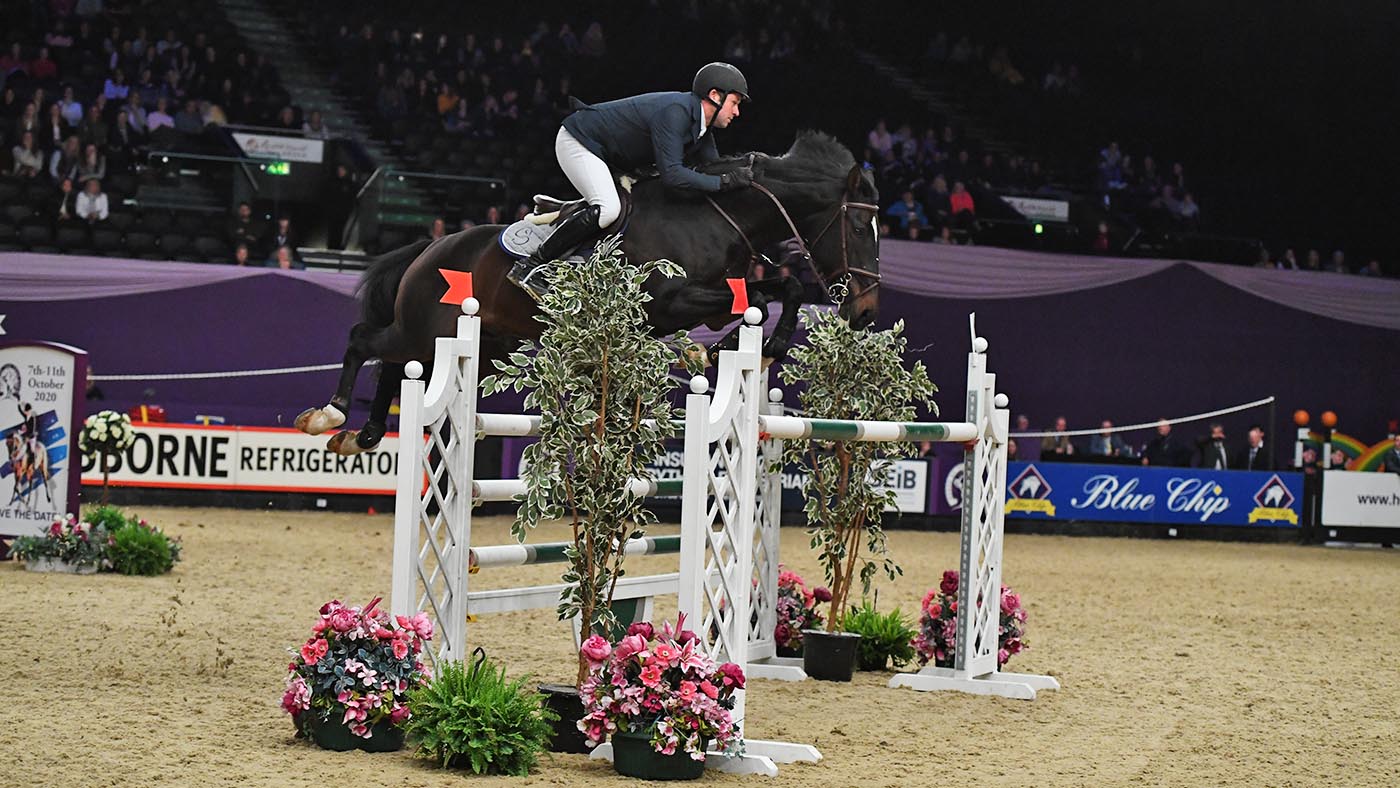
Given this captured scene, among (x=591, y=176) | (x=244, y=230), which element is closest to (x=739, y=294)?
(x=591, y=176)

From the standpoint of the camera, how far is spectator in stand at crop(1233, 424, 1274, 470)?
17312 millimetres

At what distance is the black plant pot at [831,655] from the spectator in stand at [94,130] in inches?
492

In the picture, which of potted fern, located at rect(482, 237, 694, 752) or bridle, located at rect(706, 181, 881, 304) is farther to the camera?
bridle, located at rect(706, 181, 881, 304)

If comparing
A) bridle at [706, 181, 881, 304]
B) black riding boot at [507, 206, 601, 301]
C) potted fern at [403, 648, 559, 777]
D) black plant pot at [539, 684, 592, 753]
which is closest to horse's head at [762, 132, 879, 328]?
bridle at [706, 181, 881, 304]

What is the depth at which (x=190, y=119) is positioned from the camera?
18.0 metres

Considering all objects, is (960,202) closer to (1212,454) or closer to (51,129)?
(1212,454)

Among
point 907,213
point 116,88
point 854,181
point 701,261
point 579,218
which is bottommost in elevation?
point 701,261

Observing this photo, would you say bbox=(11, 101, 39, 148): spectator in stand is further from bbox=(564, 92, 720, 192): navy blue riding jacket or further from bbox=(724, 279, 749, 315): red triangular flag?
bbox=(724, 279, 749, 315): red triangular flag

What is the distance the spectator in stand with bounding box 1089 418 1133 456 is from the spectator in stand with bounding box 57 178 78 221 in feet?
37.2

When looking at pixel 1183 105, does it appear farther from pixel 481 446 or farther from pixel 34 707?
pixel 34 707

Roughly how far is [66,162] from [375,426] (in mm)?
11458

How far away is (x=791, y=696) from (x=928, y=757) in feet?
4.78

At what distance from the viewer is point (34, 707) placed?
540cm

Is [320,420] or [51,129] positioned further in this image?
[51,129]
